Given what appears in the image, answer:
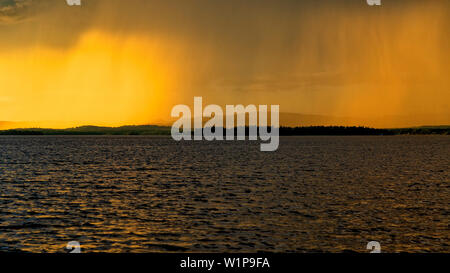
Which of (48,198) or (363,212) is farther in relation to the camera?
(48,198)

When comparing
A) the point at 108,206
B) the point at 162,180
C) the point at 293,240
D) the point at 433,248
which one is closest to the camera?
the point at 433,248

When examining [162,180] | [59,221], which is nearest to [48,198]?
[59,221]

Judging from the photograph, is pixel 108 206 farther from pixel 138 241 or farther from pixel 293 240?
pixel 293 240

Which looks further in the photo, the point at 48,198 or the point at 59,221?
the point at 48,198

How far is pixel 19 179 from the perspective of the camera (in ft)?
203

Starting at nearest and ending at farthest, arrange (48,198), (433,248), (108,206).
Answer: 1. (433,248)
2. (108,206)
3. (48,198)

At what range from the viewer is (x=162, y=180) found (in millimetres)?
60656
